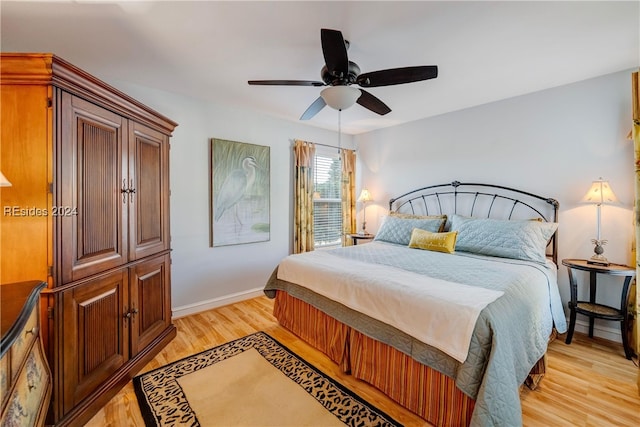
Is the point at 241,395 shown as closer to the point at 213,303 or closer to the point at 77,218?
the point at 77,218

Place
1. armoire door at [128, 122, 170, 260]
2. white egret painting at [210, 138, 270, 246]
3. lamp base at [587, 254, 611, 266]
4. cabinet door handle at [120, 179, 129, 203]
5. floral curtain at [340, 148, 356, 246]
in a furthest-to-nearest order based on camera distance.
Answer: floral curtain at [340, 148, 356, 246], white egret painting at [210, 138, 270, 246], lamp base at [587, 254, 611, 266], armoire door at [128, 122, 170, 260], cabinet door handle at [120, 179, 129, 203]

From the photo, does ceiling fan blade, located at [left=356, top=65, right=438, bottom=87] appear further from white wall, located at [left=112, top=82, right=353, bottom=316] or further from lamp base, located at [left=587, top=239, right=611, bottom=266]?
lamp base, located at [left=587, top=239, right=611, bottom=266]

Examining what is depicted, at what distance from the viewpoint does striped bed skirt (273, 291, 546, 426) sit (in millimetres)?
1497

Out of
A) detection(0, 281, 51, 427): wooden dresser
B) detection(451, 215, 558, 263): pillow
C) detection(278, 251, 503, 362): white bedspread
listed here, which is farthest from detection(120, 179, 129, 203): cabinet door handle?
detection(451, 215, 558, 263): pillow

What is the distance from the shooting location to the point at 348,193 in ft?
15.5

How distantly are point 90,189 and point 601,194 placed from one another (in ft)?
13.4

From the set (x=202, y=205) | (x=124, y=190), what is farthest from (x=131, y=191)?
(x=202, y=205)

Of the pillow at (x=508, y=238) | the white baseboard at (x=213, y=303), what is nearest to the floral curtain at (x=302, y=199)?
the white baseboard at (x=213, y=303)

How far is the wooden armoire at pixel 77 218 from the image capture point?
138 centimetres

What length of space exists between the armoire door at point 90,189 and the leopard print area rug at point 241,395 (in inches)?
37.3

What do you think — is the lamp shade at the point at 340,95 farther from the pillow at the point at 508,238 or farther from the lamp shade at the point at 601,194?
the lamp shade at the point at 601,194

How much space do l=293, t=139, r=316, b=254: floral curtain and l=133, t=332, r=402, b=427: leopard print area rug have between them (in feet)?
6.34

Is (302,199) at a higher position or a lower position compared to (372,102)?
lower

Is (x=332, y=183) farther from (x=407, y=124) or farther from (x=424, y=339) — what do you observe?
(x=424, y=339)
